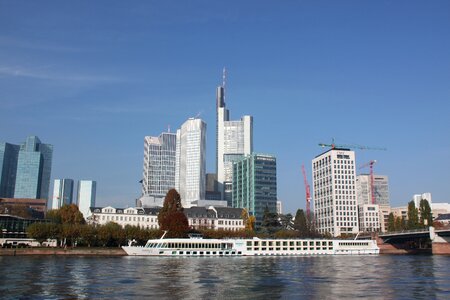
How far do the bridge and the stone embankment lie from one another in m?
92.9

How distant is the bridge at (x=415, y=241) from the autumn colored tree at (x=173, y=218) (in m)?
73.7

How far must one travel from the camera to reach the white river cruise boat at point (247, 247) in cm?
12231

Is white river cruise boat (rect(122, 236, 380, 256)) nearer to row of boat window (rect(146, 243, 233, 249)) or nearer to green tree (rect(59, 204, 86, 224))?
row of boat window (rect(146, 243, 233, 249))

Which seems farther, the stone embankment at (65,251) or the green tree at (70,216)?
the green tree at (70,216)

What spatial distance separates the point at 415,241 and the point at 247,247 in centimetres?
8586

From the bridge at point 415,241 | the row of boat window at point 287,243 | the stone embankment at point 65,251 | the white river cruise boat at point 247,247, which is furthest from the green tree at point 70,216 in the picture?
the bridge at point 415,241

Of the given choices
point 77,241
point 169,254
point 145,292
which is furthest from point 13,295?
point 77,241

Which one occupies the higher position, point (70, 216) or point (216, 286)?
point (70, 216)

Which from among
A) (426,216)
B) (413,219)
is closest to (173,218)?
(413,219)

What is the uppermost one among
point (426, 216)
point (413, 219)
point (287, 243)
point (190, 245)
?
point (426, 216)

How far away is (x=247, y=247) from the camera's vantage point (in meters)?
135

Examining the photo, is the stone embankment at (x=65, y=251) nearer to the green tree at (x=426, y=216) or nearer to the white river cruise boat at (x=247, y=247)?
the white river cruise boat at (x=247, y=247)

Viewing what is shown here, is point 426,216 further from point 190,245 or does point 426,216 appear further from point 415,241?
point 190,245

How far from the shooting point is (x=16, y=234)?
156m
